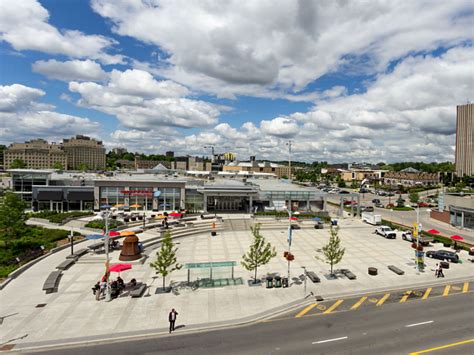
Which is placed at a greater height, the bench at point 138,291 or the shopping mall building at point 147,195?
the shopping mall building at point 147,195

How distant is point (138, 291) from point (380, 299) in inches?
861

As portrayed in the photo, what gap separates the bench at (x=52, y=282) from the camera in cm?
2623

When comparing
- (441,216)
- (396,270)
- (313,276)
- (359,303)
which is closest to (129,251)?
(313,276)

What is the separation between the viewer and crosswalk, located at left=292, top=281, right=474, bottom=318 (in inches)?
930

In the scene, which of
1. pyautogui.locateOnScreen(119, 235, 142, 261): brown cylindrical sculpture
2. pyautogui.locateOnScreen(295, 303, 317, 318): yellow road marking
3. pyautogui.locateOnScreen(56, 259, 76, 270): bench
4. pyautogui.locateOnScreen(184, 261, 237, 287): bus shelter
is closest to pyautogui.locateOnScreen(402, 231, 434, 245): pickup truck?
pyautogui.locateOnScreen(295, 303, 317, 318): yellow road marking

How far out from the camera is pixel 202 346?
1850 centimetres

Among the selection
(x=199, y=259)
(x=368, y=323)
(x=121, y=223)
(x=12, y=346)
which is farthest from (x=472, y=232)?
(x=12, y=346)

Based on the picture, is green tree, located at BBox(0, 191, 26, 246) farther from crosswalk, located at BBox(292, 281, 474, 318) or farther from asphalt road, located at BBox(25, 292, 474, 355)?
crosswalk, located at BBox(292, 281, 474, 318)

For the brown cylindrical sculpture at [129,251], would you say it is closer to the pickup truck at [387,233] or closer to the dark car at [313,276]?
the dark car at [313,276]

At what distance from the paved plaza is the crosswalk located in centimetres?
130

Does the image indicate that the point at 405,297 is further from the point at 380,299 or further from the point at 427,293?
the point at 427,293

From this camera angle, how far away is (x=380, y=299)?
2561cm

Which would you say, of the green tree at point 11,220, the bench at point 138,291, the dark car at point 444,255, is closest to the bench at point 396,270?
the dark car at point 444,255

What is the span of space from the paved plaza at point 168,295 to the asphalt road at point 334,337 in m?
1.41
